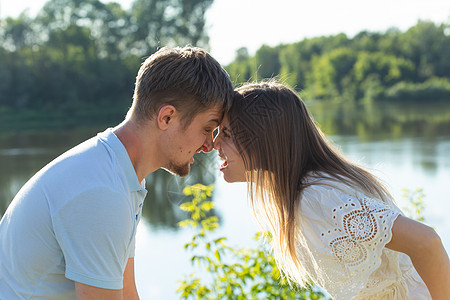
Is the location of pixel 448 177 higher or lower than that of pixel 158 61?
lower

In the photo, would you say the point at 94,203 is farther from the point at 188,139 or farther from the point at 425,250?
the point at 425,250

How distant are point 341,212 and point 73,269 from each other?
0.89 metres

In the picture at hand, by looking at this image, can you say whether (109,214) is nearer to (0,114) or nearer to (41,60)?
(0,114)

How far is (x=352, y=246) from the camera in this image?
6.25ft

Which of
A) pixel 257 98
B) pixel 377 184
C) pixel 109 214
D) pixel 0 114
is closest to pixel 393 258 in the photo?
pixel 377 184

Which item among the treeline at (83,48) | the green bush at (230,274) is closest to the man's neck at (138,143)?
the green bush at (230,274)

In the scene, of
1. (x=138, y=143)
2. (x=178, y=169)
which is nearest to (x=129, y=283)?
(x=178, y=169)

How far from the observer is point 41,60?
108 feet

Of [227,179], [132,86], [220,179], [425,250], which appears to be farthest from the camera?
[132,86]

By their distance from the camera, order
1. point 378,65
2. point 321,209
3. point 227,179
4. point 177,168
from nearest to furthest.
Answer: point 321,209, point 177,168, point 227,179, point 378,65

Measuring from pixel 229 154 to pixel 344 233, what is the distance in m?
0.57

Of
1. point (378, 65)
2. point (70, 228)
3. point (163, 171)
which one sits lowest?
point (163, 171)

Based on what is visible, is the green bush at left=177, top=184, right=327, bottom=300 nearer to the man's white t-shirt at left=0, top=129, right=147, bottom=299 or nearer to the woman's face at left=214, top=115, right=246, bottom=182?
the woman's face at left=214, top=115, right=246, bottom=182

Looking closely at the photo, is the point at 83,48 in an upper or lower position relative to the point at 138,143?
upper
